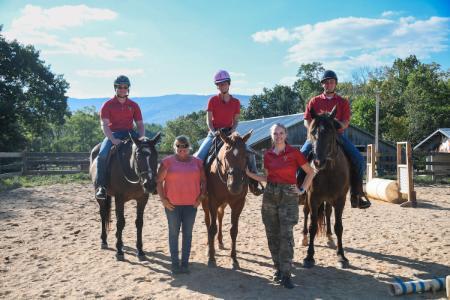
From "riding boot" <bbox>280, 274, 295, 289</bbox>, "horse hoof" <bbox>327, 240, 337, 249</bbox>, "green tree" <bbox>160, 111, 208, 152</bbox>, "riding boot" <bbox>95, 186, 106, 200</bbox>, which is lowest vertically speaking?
"horse hoof" <bbox>327, 240, 337, 249</bbox>

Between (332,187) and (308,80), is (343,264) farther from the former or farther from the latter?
(308,80)

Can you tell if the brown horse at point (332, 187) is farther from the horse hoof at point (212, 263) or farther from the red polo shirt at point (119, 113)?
the red polo shirt at point (119, 113)

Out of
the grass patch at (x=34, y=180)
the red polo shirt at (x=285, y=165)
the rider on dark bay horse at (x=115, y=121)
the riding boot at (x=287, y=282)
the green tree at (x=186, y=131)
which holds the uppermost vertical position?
the green tree at (x=186, y=131)

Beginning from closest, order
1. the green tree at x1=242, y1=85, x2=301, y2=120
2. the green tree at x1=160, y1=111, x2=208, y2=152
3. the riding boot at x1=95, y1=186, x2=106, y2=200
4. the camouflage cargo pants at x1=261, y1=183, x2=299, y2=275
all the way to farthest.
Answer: the camouflage cargo pants at x1=261, y1=183, x2=299, y2=275 < the riding boot at x1=95, y1=186, x2=106, y2=200 < the green tree at x1=242, y1=85, x2=301, y2=120 < the green tree at x1=160, y1=111, x2=208, y2=152

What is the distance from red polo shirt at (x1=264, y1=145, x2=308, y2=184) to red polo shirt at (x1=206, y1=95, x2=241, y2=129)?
1.84 m

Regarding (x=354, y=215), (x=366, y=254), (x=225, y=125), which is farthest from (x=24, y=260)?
(x=354, y=215)

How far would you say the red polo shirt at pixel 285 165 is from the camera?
4.83 meters

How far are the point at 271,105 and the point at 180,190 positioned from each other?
51.3 m

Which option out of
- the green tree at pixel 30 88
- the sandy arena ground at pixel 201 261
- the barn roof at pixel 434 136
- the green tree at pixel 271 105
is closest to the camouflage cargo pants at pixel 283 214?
the sandy arena ground at pixel 201 261

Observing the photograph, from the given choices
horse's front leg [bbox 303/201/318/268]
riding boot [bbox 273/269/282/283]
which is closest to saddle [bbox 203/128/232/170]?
horse's front leg [bbox 303/201/318/268]

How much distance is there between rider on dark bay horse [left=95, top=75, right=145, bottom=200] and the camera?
256 inches

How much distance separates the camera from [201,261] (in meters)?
6.11

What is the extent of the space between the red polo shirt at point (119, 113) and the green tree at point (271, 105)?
160 ft

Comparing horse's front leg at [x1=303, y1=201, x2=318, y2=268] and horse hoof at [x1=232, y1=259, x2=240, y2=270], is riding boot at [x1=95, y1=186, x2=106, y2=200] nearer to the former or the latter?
horse hoof at [x1=232, y1=259, x2=240, y2=270]
